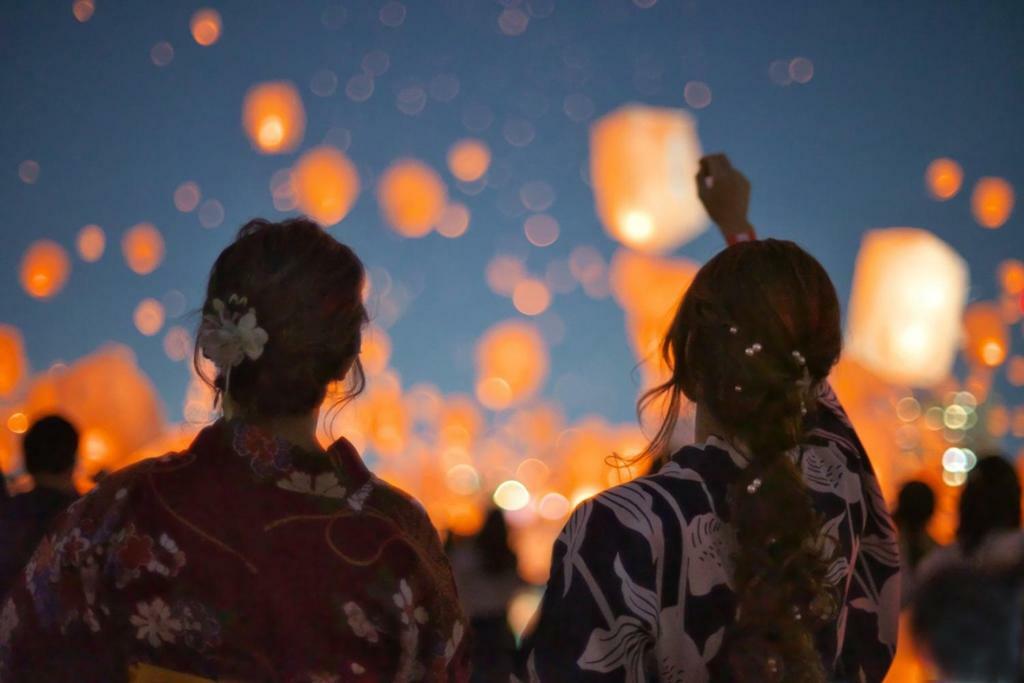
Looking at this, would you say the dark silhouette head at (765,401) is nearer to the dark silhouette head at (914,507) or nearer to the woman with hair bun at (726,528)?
the woman with hair bun at (726,528)

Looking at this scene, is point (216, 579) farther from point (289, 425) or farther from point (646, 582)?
point (646, 582)

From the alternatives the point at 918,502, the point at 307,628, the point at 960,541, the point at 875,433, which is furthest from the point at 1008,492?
the point at 875,433

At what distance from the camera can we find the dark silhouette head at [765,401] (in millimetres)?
1417

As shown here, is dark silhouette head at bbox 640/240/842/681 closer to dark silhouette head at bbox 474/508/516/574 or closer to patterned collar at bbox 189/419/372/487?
A: patterned collar at bbox 189/419/372/487

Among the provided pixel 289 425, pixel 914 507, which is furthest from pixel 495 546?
pixel 289 425

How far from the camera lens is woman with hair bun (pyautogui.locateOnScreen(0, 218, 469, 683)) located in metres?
1.50

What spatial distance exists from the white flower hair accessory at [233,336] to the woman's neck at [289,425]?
0.05 m

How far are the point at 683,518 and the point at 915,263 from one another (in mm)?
10413

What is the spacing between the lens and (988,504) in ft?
11.9

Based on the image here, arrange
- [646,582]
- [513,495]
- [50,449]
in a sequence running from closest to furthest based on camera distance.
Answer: [646,582] < [50,449] < [513,495]

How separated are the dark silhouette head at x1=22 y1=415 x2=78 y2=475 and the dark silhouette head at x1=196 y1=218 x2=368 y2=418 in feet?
6.34

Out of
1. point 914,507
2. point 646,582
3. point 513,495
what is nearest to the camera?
point 646,582

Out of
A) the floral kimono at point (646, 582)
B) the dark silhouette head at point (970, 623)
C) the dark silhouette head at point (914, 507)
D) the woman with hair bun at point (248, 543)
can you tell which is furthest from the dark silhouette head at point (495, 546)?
the floral kimono at point (646, 582)

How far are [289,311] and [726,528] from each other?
62cm
